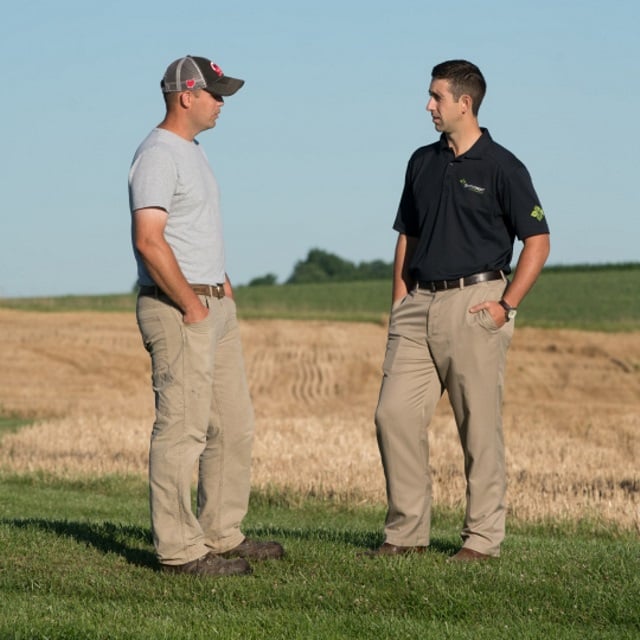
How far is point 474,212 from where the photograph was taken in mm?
7305

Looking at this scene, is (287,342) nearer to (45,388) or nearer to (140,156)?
(45,388)

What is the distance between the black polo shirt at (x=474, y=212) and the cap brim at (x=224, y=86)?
121 centimetres

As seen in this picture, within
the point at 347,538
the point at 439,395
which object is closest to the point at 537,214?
the point at 439,395

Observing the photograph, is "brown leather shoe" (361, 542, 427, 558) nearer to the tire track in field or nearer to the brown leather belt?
the brown leather belt

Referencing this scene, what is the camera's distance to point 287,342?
38.8 m

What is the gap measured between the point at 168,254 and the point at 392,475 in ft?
6.06

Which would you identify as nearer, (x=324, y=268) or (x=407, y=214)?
(x=407, y=214)

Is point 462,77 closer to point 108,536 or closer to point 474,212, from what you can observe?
point 474,212

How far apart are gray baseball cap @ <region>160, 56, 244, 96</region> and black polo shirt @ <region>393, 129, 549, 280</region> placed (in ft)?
4.21

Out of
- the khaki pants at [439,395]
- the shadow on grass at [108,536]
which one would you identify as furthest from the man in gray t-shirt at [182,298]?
the khaki pants at [439,395]

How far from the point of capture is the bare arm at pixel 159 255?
6.68 m

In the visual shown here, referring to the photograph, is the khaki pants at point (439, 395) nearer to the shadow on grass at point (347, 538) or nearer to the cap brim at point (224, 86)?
the shadow on grass at point (347, 538)

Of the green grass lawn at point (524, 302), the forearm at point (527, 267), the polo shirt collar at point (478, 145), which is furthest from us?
the green grass lawn at point (524, 302)

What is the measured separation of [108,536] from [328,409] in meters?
23.1
